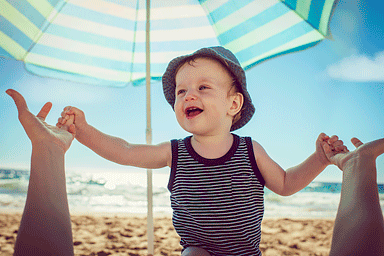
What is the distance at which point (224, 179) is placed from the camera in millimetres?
1420

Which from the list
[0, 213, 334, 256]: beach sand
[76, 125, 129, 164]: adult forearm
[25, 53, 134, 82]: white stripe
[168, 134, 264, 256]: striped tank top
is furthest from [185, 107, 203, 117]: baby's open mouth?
[0, 213, 334, 256]: beach sand

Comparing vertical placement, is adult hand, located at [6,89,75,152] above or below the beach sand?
above

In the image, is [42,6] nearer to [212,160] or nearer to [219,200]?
[212,160]

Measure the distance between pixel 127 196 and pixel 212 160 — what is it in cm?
906

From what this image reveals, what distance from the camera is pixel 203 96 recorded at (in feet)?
4.57

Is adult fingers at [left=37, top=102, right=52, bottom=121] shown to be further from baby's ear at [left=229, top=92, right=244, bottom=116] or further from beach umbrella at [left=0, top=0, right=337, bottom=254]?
baby's ear at [left=229, top=92, right=244, bottom=116]

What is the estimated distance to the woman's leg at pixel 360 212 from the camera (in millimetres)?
777

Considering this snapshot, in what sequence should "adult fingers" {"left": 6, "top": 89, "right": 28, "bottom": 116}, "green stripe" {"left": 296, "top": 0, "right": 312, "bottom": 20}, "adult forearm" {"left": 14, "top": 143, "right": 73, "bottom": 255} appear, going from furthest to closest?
1. "green stripe" {"left": 296, "top": 0, "right": 312, "bottom": 20}
2. "adult fingers" {"left": 6, "top": 89, "right": 28, "bottom": 116}
3. "adult forearm" {"left": 14, "top": 143, "right": 73, "bottom": 255}

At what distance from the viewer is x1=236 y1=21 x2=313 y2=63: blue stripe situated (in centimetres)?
175

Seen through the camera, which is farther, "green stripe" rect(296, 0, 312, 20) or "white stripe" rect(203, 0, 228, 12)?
"white stripe" rect(203, 0, 228, 12)

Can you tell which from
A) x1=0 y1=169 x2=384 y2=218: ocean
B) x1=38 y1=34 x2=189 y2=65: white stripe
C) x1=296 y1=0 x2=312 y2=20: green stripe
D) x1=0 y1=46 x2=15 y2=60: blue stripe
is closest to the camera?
x1=296 y1=0 x2=312 y2=20: green stripe

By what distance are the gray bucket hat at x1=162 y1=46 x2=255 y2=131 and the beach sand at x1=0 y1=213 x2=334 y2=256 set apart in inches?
94.2

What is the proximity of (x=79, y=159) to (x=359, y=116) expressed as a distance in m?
15.6

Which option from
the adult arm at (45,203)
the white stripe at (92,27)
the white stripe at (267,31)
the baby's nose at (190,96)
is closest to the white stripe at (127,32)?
the white stripe at (92,27)
